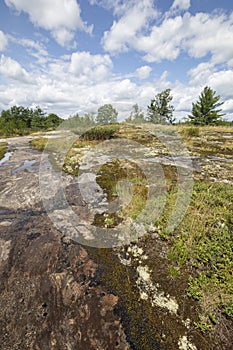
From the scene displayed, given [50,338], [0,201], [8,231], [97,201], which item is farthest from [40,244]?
[0,201]

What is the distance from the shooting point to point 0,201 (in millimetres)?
5133

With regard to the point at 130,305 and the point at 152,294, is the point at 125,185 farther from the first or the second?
the point at 130,305

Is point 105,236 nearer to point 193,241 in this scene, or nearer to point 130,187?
point 193,241

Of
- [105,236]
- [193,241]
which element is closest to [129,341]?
[105,236]

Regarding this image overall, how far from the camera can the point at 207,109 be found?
4075 centimetres

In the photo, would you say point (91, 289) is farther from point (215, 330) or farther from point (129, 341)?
point (215, 330)

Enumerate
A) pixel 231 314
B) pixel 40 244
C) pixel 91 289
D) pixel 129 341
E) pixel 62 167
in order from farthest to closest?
pixel 62 167 < pixel 40 244 < pixel 91 289 < pixel 231 314 < pixel 129 341

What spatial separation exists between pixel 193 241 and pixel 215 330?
1514 mm

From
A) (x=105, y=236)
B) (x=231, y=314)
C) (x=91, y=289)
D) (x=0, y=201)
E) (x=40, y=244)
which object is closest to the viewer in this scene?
(x=231, y=314)

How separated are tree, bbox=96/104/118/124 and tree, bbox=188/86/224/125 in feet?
97.1

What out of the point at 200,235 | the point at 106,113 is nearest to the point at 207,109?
the point at 106,113

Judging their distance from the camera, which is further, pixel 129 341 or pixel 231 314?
pixel 231 314

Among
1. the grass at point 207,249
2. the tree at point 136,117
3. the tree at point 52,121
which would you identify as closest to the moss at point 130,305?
the grass at point 207,249

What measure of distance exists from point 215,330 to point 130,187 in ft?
13.6
